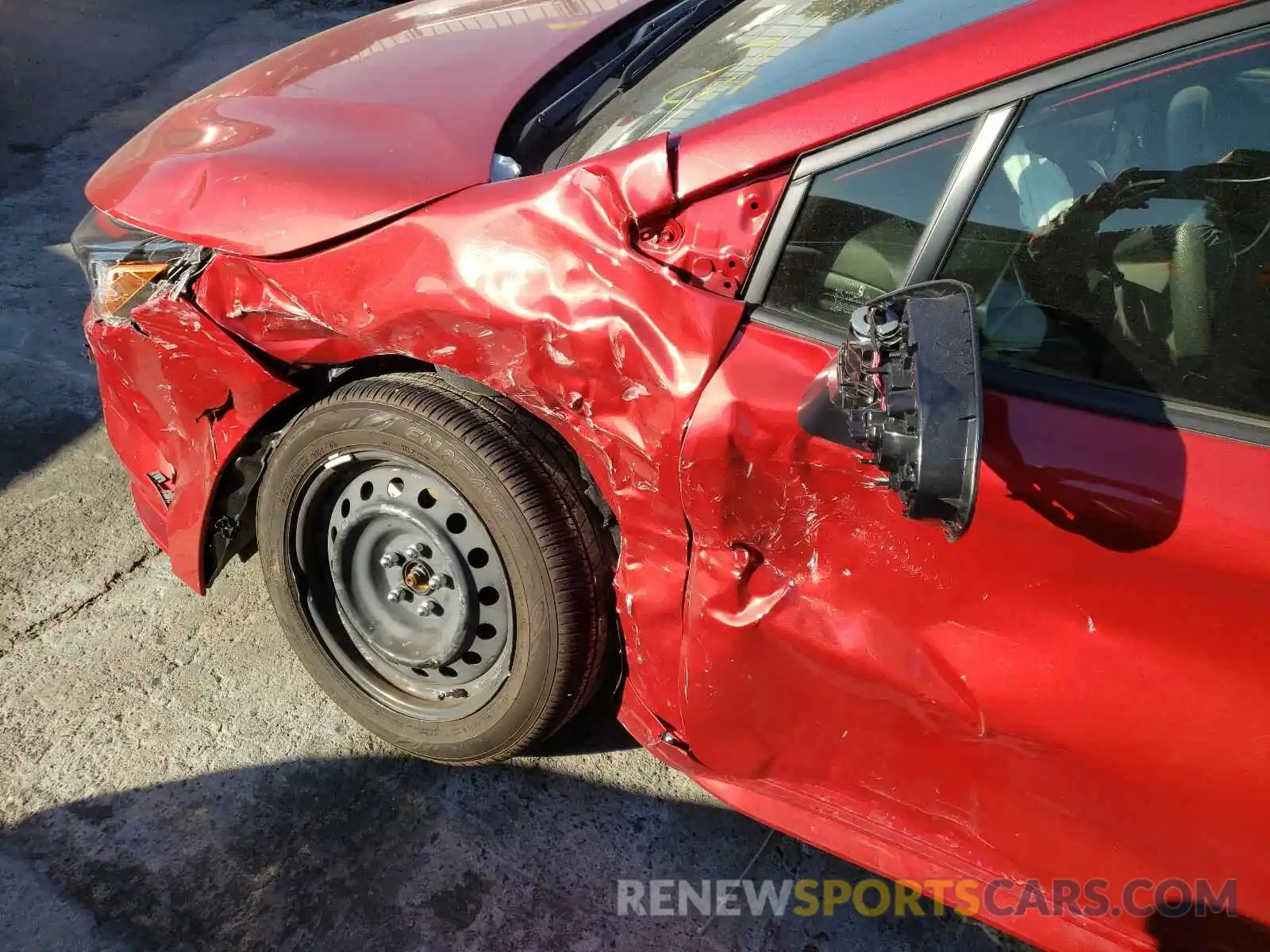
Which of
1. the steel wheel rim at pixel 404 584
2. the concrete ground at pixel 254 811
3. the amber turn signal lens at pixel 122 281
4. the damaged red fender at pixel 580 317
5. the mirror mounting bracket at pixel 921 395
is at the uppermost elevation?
the mirror mounting bracket at pixel 921 395

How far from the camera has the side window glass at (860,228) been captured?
4.87ft

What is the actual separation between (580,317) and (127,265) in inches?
54.2

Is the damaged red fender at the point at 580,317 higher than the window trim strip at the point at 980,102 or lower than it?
lower

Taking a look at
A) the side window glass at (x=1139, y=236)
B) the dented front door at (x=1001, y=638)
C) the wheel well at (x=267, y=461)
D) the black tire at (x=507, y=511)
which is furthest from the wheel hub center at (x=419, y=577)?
the side window glass at (x=1139, y=236)

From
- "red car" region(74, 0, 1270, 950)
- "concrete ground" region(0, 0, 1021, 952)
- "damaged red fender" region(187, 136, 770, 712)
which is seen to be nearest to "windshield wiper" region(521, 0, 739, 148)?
"red car" region(74, 0, 1270, 950)

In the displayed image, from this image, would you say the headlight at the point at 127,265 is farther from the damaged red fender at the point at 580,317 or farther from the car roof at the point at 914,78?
the car roof at the point at 914,78

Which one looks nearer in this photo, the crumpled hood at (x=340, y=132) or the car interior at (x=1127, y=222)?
the car interior at (x=1127, y=222)

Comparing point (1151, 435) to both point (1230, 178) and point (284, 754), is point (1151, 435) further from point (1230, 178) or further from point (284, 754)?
point (284, 754)

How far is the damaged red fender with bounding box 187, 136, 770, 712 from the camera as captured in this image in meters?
1.64

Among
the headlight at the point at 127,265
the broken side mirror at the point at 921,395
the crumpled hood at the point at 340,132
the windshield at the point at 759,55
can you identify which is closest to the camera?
the broken side mirror at the point at 921,395

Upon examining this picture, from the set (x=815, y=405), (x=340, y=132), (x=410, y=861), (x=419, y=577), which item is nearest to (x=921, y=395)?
(x=815, y=405)

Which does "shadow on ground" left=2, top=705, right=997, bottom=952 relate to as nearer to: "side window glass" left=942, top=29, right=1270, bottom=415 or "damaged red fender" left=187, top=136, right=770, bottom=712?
"damaged red fender" left=187, top=136, right=770, bottom=712

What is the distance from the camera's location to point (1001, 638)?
5.08ft

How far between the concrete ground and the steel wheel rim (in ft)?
0.76
